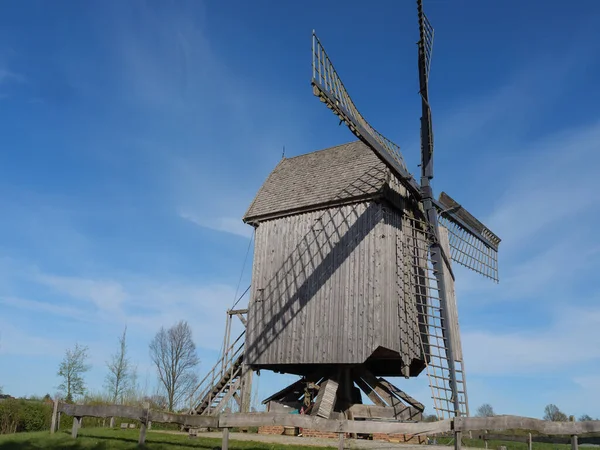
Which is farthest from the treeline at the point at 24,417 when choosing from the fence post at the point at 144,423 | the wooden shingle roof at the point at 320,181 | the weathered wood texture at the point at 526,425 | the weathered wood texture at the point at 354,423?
the weathered wood texture at the point at 526,425

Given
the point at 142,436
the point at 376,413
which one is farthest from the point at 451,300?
the point at 142,436

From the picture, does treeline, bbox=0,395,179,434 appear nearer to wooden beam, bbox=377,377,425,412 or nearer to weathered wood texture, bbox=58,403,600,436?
weathered wood texture, bbox=58,403,600,436

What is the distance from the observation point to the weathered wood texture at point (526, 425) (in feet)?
26.1

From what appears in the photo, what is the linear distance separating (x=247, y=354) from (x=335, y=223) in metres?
5.54

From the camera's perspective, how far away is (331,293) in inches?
655

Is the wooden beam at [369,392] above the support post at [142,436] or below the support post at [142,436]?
above

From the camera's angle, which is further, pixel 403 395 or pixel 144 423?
pixel 403 395

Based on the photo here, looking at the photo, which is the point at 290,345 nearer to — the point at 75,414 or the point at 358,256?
the point at 358,256

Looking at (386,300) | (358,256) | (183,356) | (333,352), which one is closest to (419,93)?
(358,256)

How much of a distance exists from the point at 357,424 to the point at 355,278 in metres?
7.41

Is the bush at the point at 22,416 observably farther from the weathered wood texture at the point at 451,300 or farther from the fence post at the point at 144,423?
the weathered wood texture at the point at 451,300

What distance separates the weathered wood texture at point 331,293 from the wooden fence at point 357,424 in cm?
606

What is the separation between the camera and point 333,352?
52.5ft

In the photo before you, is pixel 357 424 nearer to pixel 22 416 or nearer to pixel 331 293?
pixel 331 293
